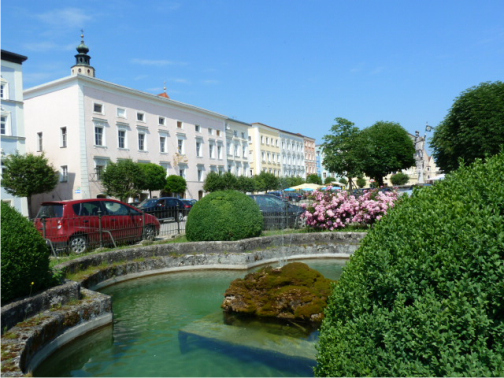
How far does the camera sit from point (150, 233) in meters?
14.0

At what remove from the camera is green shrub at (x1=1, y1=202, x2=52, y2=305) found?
16.7 ft

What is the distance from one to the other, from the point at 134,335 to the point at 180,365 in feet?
4.64

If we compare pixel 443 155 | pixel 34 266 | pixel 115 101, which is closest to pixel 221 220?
pixel 34 266

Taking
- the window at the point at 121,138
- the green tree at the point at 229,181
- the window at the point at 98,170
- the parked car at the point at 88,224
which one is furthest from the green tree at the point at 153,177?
the parked car at the point at 88,224

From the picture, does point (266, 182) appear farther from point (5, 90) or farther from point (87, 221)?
point (87, 221)

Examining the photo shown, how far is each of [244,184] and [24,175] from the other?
2918 cm

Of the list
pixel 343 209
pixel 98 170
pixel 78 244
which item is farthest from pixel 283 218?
pixel 98 170

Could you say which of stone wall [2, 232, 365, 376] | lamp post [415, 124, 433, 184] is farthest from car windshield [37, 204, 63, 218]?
lamp post [415, 124, 433, 184]

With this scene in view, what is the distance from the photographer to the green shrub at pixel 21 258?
16.7 ft

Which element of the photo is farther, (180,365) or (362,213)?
(362,213)

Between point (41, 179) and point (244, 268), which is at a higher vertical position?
point (41, 179)

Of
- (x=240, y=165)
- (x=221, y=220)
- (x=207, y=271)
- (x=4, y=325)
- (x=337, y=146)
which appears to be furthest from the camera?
(x=240, y=165)

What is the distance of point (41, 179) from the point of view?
3428 centimetres

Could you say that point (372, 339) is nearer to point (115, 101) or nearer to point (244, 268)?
point (244, 268)
